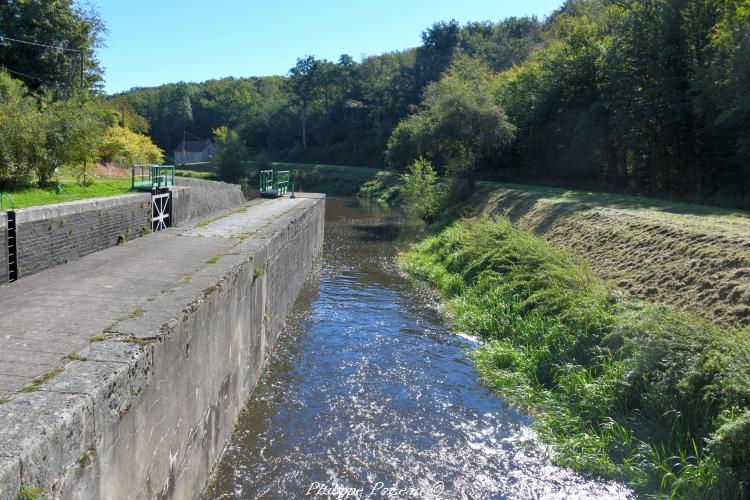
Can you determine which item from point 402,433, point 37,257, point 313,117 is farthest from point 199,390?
point 313,117

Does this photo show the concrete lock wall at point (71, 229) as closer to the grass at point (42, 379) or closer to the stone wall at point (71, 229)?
the stone wall at point (71, 229)

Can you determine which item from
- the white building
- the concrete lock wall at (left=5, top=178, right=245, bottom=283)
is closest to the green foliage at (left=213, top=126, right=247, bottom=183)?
the white building

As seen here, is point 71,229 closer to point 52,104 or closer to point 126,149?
point 52,104

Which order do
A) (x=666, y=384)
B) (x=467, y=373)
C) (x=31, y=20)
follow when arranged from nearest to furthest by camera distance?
1. (x=666, y=384)
2. (x=467, y=373)
3. (x=31, y=20)

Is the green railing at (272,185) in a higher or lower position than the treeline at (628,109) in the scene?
lower

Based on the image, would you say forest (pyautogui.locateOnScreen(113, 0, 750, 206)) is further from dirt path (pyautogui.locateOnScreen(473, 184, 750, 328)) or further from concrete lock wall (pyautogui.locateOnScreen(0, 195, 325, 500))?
concrete lock wall (pyautogui.locateOnScreen(0, 195, 325, 500))

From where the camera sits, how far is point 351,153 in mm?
77750

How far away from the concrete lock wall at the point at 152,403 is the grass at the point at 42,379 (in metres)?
0.05

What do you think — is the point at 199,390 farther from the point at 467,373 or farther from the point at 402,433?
the point at 467,373

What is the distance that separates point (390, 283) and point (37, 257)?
10173mm

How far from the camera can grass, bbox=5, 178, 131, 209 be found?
11852 mm

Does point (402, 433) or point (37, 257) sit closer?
point (402, 433)

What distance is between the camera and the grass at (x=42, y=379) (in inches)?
147

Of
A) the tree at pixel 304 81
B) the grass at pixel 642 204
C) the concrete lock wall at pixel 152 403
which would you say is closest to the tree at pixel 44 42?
the grass at pixel 642 204
